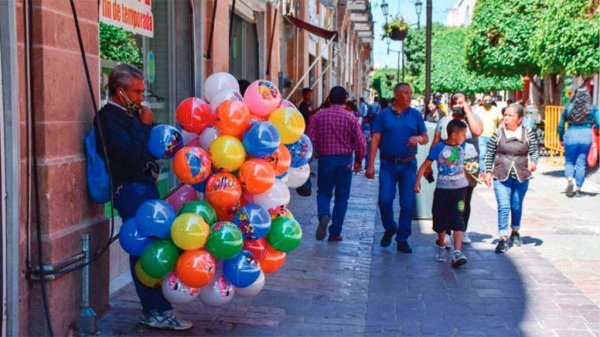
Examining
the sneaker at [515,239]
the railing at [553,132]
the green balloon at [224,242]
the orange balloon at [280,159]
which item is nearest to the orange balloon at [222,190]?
the green balloon at [224,242]

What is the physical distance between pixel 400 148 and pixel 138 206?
142 inches

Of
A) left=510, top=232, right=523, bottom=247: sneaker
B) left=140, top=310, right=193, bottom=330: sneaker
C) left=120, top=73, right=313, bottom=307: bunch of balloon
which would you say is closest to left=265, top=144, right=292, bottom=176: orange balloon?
left=120, top=73, right=313, bottom=307: bunch of balloon

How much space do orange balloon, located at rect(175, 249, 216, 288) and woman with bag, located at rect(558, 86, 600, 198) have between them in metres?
9.37

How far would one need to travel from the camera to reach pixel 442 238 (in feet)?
24.7

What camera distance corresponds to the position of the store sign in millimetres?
5913

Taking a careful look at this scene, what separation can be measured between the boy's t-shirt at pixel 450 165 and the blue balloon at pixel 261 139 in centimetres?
292

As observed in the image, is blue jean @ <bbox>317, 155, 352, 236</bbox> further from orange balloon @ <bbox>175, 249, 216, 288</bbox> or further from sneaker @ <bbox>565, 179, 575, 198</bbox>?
sneaker @ <bbox>565, 179, 575, 198</bbox>

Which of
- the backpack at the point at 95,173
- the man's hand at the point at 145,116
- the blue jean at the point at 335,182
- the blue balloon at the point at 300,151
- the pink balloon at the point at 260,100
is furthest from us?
the blue jean at the point at 335,182

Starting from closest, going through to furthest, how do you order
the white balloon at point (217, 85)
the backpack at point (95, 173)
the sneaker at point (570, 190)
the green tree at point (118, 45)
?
the backpack at point (95, 173) → the white balloon at point (217, 85) → the green tree at point (118, 45) → the sneaker at point (570, 190)

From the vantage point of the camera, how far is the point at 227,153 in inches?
187

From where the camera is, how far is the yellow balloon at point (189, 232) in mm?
4523

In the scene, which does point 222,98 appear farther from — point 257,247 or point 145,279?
point 145,279

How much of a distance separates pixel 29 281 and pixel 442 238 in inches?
169

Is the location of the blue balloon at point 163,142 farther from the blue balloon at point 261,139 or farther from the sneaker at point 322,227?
the sneaker at point 322,227
